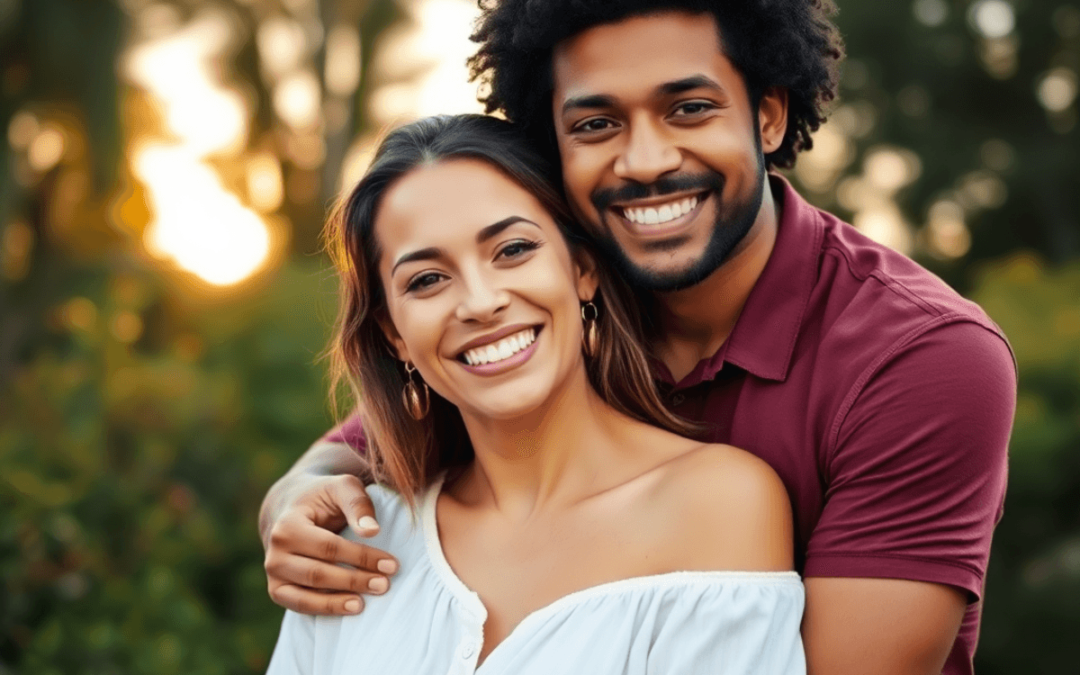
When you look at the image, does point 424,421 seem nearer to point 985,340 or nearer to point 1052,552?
point 985,340

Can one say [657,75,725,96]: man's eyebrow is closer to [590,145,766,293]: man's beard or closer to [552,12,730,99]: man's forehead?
[552,12,730,99]: man's forehead

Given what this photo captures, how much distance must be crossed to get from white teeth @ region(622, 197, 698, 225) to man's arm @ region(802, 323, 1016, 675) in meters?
0.60

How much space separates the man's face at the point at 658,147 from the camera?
9.07ft

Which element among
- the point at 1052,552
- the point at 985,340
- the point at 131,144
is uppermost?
the point at 131,144

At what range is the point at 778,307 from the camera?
285cm

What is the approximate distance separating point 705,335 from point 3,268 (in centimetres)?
697

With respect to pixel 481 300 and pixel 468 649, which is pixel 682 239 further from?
pixel 468 649

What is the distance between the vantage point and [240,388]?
6.84m

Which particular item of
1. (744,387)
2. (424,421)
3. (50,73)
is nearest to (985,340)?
(744,387)

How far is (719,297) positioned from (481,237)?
67 centimetres

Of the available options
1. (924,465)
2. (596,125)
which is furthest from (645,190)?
(924,465)

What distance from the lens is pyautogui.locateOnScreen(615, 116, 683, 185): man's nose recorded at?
2785 mm

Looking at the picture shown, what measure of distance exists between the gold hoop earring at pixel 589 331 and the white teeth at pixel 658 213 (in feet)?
0.71

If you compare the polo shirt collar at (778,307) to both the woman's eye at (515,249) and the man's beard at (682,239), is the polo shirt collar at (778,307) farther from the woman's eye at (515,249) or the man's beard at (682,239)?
the woman's eye at (515,249)
